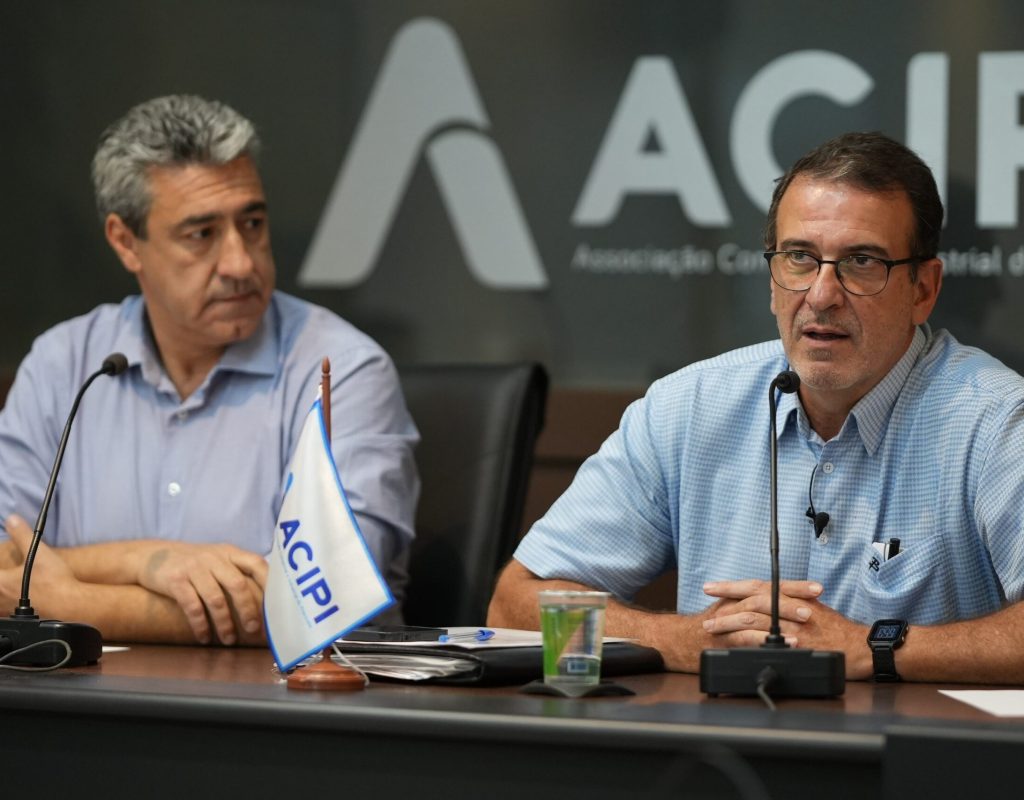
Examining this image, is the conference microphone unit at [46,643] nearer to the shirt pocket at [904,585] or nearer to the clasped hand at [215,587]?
the clasped hand at [215,587]

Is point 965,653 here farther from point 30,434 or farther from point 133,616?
point 30,434

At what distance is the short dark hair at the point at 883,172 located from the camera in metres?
2.32

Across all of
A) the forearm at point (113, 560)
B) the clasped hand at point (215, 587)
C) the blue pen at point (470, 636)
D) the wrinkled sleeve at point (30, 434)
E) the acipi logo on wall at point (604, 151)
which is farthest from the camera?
the acipi logo on wall at point (604, 151)

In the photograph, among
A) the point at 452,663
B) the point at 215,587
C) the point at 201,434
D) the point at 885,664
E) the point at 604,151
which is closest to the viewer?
the point at 452,663

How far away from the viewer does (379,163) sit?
148 inches

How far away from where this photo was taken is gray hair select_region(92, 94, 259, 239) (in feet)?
9.80

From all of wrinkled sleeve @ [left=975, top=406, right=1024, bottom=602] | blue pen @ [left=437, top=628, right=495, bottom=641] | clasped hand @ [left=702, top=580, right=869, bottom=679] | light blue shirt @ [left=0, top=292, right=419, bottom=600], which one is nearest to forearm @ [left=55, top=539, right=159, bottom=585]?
light blue shirt @ [left=0, top=292, right=419, bottom=600]

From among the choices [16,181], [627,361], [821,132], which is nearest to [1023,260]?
[821,132]

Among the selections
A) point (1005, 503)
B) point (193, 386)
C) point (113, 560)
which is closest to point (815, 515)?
point (1005, 503)

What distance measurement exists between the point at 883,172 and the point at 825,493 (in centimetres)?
50

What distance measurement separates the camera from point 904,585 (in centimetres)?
226

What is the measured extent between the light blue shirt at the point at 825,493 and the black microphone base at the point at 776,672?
559mm

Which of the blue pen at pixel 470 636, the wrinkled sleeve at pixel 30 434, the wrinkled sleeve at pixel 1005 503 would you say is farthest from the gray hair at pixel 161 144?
the wrinkled sleeve at pixel 1005 503

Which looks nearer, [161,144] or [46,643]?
[46,643]
